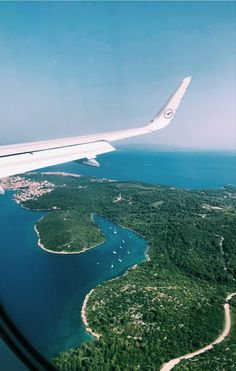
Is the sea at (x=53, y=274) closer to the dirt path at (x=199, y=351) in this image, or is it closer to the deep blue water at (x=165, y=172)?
the dirt path at (x=199, y=351)

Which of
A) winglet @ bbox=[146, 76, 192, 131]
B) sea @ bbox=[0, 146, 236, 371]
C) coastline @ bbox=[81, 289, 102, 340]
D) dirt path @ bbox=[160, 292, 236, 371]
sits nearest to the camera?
winglet @ bbox=[146, 76, 192, 131]

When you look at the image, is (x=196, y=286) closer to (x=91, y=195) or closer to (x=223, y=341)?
(x=223, y=341)

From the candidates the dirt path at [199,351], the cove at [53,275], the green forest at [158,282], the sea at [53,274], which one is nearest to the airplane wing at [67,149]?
the green forest at [158,282]

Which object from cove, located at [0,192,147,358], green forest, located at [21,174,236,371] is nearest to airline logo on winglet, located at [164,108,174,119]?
green forest, located at [21,174,236,371]

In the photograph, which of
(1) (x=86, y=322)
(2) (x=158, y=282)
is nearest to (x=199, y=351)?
(1) (x=86, y=322)

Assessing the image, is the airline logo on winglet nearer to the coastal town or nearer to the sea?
the sea

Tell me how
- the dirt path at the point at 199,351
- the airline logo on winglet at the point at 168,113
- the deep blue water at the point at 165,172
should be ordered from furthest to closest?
the deep blue water at the point at 165,172 < the dirt path at the point at 199,351 < the airline logo on winglet at the point at 168,113
